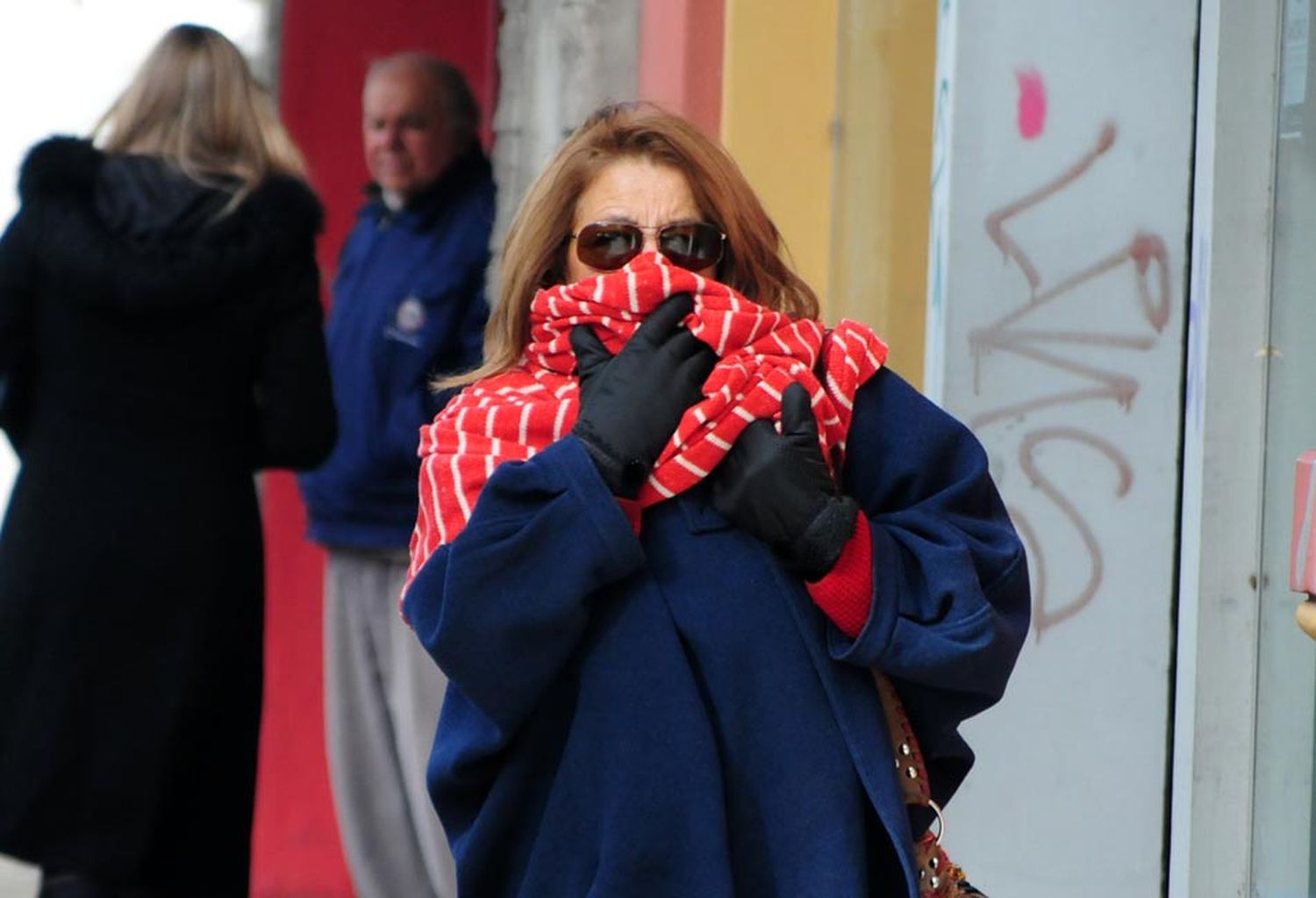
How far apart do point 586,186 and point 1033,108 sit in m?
1.91

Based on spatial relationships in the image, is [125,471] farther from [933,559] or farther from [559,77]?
[933,559]

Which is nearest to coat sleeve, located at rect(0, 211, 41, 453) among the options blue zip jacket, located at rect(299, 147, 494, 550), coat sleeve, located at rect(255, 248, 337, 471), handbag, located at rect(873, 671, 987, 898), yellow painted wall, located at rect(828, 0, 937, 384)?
coat sleeve, located at rect(255, 248, 337, 471)

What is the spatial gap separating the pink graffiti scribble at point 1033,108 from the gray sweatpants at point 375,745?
1.68 m

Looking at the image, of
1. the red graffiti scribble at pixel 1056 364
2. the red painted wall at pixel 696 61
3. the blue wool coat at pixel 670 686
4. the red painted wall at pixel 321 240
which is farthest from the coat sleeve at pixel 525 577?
the red painted wall at pixel 321 240

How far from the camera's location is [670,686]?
8.31 ft

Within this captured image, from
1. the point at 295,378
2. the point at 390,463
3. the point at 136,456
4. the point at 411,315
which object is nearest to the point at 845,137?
the point at 411,315

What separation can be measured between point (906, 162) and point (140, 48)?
2.42m

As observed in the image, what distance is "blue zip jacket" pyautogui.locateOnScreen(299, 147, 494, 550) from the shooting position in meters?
5.17

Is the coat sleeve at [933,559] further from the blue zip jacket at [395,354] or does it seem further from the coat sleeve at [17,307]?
the blue zip jacket at [395,354]

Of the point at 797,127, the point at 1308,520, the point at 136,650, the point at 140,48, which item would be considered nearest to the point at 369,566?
the point at 136,650

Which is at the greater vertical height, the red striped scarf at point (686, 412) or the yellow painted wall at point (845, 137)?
the yellow painted wall at point (845, 137)

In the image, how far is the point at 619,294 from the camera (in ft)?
8.73

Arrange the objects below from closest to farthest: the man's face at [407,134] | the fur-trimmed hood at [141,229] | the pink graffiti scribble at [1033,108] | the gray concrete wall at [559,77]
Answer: the fur-trimmed hood at [141,229], the pink graffiti scribble at [1033,108], the man's face at [407,134], the gray concrete wall at [559,77]

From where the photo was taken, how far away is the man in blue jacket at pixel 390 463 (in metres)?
5.19
